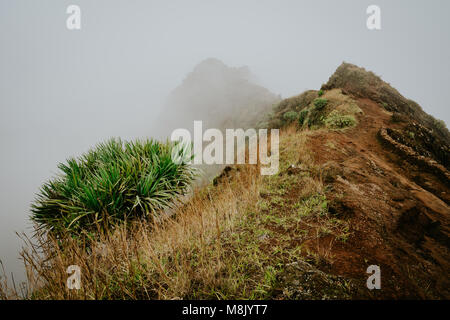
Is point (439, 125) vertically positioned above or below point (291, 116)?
below

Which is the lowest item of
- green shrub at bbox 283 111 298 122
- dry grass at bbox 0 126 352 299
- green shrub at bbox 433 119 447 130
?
dry grass at bbox 0 126 352 299

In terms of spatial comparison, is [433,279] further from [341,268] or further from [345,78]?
[345,78]

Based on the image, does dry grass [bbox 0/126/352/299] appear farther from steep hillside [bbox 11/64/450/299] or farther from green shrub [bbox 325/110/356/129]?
green shrub [bbox 325/110/356/129]

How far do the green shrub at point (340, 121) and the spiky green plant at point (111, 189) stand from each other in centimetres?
530

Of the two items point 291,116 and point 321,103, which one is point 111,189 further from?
point 291,116

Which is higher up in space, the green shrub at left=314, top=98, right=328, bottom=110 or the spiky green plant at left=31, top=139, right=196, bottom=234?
the green shrub at left=314, top=98, right=328, bottom=110

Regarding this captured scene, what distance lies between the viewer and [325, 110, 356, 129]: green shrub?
6590 mm

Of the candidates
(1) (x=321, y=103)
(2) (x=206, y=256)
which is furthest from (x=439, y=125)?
(2) (x=206, y=256)

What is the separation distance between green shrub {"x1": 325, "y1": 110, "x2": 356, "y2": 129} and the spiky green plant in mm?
5297

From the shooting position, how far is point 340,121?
675 centimetres

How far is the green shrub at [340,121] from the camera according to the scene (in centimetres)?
659

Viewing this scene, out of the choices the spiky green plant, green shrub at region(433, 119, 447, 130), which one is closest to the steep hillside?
the spiky green plant

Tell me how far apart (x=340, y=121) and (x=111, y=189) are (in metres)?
7.46
